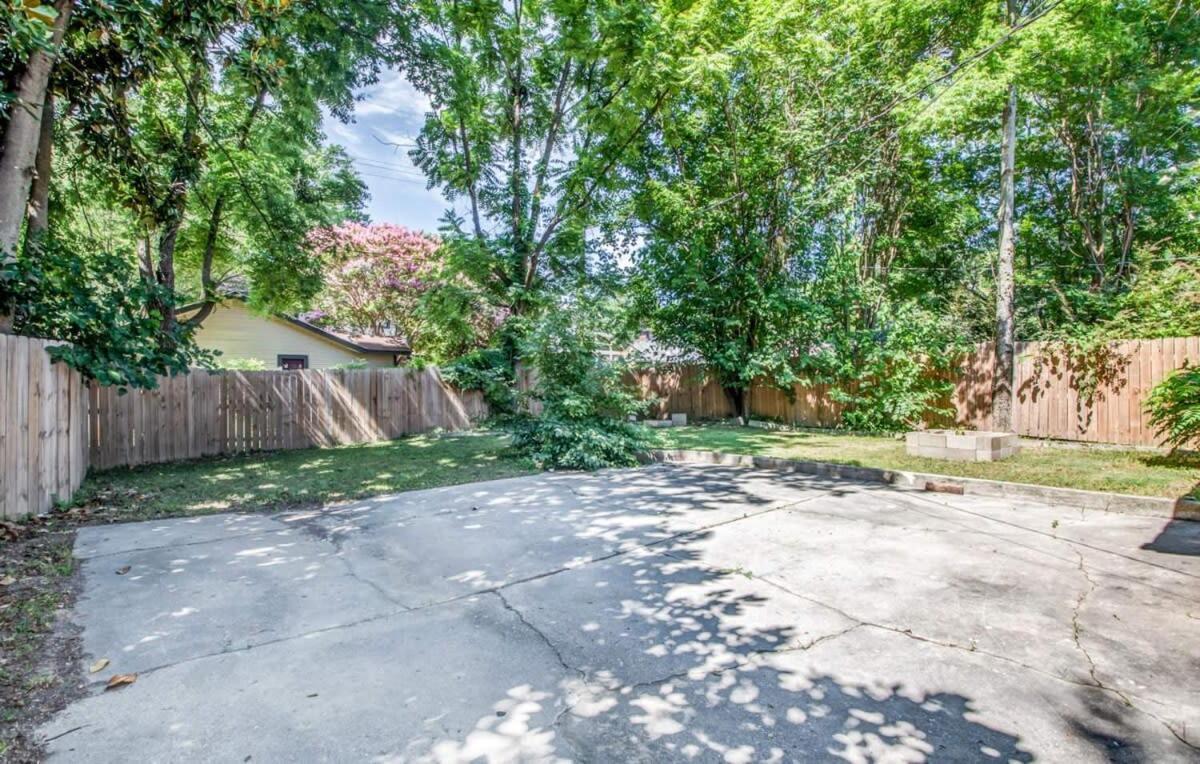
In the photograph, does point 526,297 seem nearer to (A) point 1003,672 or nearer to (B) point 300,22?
(B) point 300,22

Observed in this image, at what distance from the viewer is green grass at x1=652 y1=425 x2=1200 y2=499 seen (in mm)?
5641

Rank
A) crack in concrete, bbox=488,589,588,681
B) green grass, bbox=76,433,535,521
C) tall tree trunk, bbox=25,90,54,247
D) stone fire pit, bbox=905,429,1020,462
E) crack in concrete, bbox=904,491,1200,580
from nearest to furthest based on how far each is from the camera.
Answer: crack in concrete, bbox=488,589,588,681
crack in concrete, bbox=904,491,1200,580
green grass, bbox=76,433,535,521
tall tree trunk, bbox=25,90,54,247
stone fire pit, bbox=905,429,1020,462

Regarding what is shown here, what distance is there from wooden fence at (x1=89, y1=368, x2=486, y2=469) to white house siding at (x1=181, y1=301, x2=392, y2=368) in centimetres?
740

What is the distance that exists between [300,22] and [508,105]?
23.1ft

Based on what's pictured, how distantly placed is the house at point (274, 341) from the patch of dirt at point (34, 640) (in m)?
14.6

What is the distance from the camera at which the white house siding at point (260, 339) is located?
16938 mm

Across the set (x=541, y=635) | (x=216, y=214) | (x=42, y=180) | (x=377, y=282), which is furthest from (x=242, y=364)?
(x=541, y=635)

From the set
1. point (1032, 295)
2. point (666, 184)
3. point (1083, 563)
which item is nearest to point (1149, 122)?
point (1032, 295)

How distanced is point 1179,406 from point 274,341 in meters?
21.1

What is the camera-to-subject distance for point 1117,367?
845cm

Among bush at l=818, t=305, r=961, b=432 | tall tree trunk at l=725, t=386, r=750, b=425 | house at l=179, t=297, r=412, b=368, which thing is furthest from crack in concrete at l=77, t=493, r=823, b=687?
house at l=179, t=297, r=412, b=368

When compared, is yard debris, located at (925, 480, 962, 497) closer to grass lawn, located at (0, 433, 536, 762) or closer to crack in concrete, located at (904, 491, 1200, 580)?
crack in concrete, located at (904, 491, 1200, 580)

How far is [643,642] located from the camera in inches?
103

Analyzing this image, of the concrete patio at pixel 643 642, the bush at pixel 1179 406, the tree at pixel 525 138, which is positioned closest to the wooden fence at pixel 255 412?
the tree at pixel 525 138
